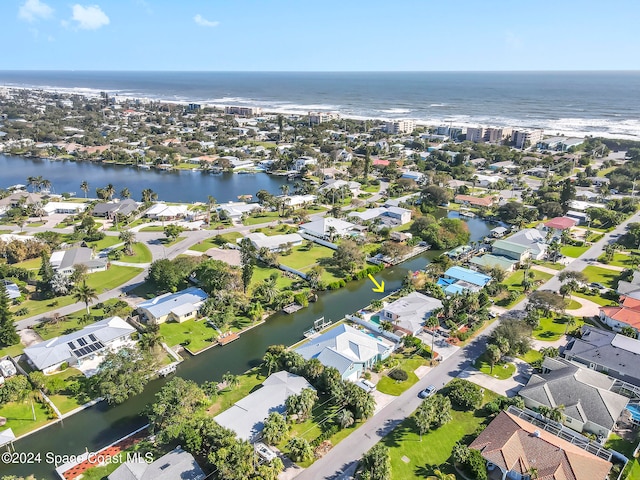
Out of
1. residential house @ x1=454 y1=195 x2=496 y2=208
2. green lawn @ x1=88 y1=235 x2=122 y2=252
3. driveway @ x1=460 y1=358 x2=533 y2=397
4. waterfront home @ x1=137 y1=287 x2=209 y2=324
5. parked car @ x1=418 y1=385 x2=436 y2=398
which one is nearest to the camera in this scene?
parked car @ x1=418 y1=385 x2=436 y2=398

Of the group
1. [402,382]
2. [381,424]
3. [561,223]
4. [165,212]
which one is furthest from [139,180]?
[381,424]

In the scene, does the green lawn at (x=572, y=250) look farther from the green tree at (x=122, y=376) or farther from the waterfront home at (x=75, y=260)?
the waterfront home at (x=75, y=260)

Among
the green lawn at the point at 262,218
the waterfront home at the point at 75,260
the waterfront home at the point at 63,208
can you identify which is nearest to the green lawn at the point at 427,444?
the waterfront home at the point at 75,260

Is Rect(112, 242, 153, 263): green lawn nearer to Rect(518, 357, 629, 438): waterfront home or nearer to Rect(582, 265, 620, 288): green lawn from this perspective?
Rect(518, 357, 629, 438): waterfront home

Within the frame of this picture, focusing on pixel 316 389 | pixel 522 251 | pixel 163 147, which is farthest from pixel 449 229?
pixel 163 147

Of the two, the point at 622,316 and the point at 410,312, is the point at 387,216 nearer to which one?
the point at 410,312

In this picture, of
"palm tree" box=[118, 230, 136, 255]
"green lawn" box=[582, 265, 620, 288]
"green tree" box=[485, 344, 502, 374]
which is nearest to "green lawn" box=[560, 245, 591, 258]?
"green lawn" box=[582, 265, 620, 288]
